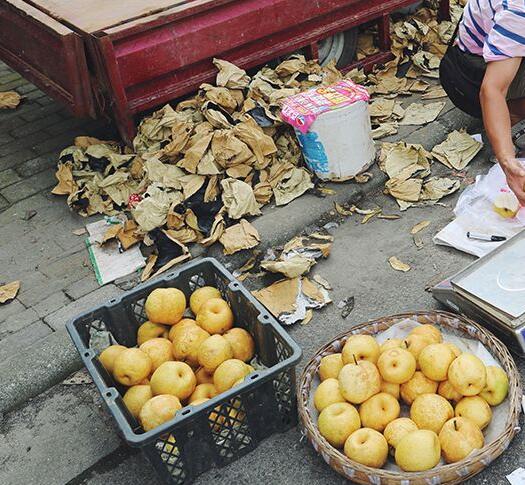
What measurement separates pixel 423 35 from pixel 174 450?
422cm

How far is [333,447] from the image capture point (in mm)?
2287

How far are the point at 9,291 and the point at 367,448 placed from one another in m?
2.23

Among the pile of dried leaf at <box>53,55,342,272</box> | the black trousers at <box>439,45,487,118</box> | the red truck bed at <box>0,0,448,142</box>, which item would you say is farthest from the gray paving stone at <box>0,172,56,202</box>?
the black trousers at <box>439,45,487,118</box>

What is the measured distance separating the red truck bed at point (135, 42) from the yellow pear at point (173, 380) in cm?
198

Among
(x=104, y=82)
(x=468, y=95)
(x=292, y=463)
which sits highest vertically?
(x=104, y=82)

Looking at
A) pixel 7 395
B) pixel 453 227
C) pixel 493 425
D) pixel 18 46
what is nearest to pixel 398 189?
pixel 453 227

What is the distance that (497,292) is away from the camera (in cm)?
260

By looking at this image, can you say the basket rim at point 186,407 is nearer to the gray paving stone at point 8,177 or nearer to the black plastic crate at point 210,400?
the black plastic crate at point 210,400

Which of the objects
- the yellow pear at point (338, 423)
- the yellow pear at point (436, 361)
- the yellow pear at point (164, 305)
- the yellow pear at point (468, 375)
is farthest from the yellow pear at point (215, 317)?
the yellow pear at point (468, 375)

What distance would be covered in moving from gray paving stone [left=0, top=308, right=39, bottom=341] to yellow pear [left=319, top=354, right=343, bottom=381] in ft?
5.23

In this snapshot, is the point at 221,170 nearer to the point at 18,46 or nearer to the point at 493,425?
the point at 18,46

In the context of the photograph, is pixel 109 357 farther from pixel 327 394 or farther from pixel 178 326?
pixel 327 394

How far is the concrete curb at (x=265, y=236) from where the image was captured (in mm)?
2873

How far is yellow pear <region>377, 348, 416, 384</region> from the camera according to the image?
2375 millimetres
